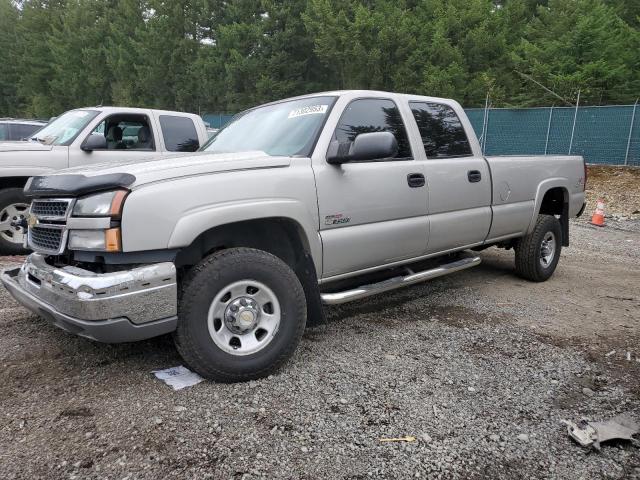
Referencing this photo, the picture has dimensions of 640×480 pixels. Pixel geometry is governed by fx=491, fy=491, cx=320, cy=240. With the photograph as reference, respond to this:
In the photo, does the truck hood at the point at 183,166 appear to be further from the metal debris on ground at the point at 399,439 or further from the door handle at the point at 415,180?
the metal debris on ground at the point at 399,439

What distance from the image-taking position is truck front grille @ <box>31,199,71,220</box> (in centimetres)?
283

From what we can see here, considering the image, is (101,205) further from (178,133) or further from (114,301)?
(178,133)

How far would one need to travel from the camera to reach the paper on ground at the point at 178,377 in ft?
9.76

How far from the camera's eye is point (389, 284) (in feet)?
12.6

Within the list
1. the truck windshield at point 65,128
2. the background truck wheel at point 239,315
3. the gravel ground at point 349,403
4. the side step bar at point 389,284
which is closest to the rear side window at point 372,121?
the side step bar at point 389,284

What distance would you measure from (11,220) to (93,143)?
4.47 feet

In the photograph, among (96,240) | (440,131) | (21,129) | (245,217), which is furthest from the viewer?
(21,129)

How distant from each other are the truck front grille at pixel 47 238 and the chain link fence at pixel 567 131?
14.5 meters

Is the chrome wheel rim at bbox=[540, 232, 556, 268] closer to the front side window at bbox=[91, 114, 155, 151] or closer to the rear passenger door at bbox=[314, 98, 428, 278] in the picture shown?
the rear passenger door at bbox=[314, 98, 428, 278]

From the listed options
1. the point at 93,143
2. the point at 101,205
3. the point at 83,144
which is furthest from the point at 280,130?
the point at 83,144

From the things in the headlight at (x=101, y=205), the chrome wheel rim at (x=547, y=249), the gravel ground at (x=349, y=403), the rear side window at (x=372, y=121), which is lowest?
the gravel ground at (x=349, y=403)

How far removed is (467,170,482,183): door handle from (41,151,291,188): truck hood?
202cm

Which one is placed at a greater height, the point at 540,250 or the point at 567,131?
the point at 567,131

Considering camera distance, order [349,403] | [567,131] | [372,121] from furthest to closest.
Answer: [567,131]
[372,121]
[349,403]
